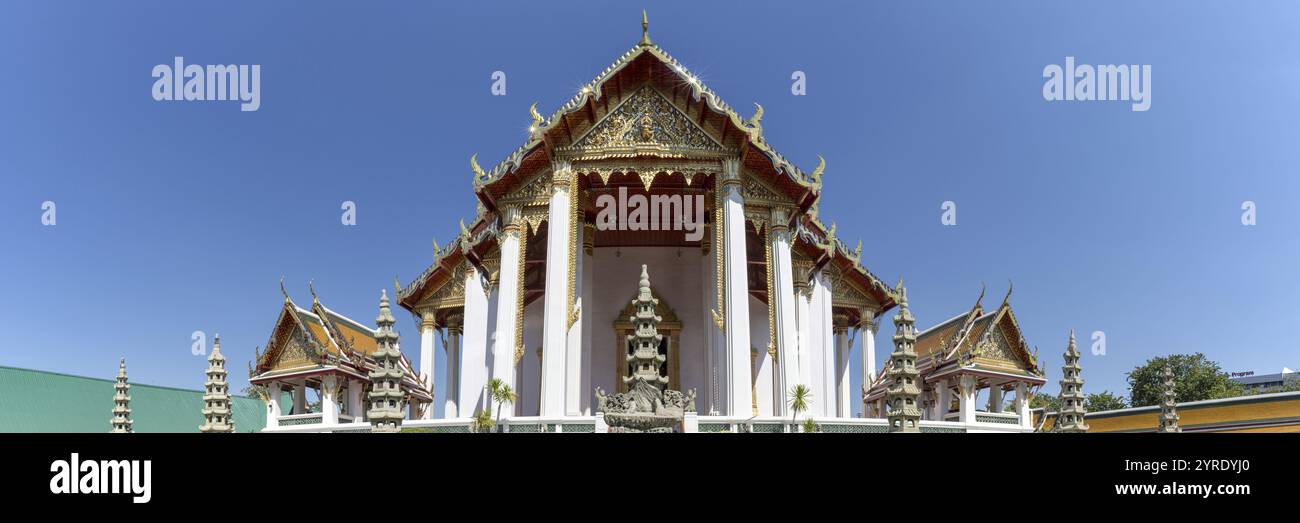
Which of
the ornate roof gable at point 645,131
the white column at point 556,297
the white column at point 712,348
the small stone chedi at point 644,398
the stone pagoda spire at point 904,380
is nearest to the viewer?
the small stone chedi at point 644,398

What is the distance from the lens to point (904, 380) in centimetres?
1401

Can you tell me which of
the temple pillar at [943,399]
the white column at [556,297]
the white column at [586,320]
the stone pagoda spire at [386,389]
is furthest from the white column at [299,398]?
the temple pillar at [943,399]

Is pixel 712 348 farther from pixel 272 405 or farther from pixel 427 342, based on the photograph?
pixel 427 342

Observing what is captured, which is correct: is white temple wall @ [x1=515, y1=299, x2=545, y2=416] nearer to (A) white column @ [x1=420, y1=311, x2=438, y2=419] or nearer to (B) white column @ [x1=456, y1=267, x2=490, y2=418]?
(B) white column @ [x1=456, y1=267, x2=490, y2=418]

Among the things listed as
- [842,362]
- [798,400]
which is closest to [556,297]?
[798,400]

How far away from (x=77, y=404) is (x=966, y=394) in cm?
3138

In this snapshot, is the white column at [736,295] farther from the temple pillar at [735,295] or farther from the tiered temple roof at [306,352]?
the tiered temple roof at [306,352]

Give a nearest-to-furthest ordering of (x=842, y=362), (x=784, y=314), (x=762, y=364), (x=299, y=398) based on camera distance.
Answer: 1. (x=784, y=314)
2. (x=762, y=364)
3. (x=299, y=398)
4. (x=842, y=362)

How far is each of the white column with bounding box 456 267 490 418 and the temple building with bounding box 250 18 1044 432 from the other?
0.17 ft

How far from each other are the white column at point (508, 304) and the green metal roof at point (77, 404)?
15329 mm

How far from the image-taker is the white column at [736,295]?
17406 mm
